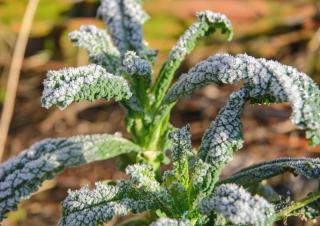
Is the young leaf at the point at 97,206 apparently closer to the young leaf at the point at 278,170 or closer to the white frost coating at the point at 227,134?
the white frost coating at the point at 227,134

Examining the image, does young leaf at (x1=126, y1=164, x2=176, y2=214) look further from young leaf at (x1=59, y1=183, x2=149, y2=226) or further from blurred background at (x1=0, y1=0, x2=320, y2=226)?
blurred background at (x1=0, y1=0, x2=320, y2=226)

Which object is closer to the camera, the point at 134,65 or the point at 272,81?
the point at 272,81

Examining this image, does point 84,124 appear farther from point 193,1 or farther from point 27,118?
point 193,1

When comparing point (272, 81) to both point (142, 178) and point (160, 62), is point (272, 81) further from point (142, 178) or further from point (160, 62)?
point (160, 62)

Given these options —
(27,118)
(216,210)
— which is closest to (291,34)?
(27,118)

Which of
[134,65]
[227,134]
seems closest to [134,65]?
[134,65]


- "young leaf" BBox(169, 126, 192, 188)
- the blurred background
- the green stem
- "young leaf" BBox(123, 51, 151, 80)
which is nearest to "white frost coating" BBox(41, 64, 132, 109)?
"young leaf" BBox(123, 51, 151, 80)
